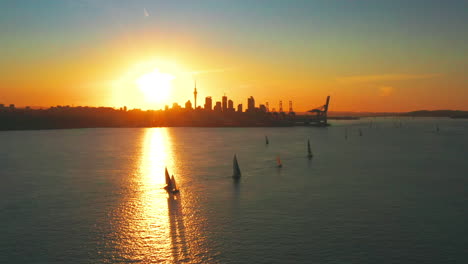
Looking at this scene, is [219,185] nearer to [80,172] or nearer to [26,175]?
[80,172]

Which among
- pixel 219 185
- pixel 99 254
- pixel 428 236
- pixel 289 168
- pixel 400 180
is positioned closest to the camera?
pixel 99 254

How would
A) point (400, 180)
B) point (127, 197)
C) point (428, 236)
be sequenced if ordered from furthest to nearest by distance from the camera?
point (400, 180) < point (127, 197) < point (428, 236)

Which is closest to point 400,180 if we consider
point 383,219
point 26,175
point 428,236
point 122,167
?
point 383,219

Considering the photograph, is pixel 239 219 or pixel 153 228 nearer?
pixel 153 228

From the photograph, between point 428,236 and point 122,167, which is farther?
point 122,167

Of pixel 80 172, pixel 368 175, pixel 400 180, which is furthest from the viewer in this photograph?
pixel 80 172

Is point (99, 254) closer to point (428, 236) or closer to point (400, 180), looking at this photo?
point (428, 236)

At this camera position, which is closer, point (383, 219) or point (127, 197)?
point (383, 219)

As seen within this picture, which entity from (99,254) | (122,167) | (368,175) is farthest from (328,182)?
(122,167)

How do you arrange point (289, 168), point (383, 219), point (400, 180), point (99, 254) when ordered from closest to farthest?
1. point (99, 254)
2. point (383, 219)
3. point (400, 180)
4. point (289, 168)
